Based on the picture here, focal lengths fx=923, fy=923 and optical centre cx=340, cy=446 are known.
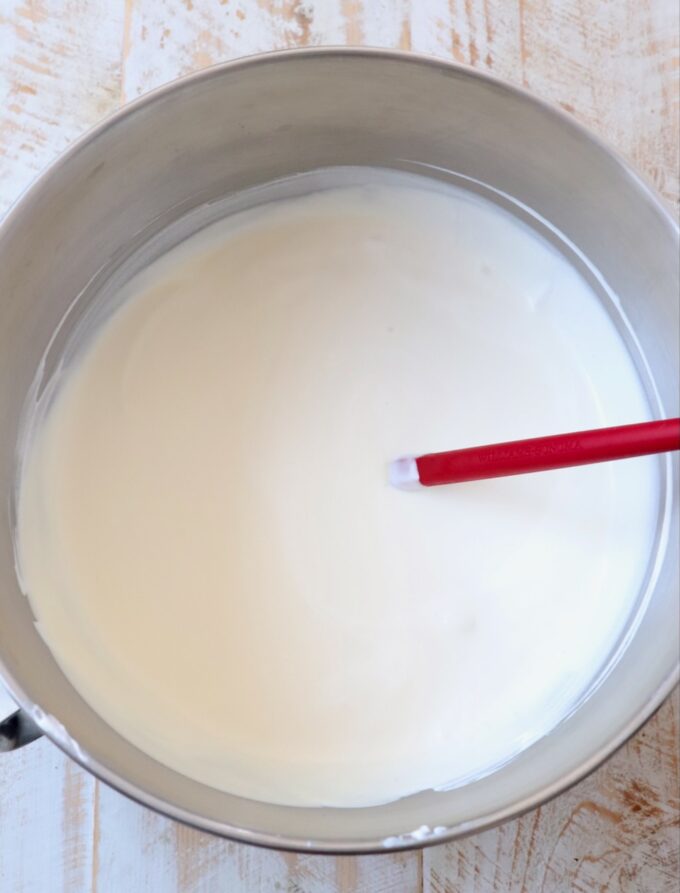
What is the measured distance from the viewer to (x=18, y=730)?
0.62 m

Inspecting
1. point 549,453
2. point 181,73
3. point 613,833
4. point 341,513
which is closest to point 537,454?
point 549,453

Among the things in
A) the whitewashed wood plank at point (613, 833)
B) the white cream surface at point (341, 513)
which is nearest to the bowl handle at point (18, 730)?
the white cream surface at point (341, 513)

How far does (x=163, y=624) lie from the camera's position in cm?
73

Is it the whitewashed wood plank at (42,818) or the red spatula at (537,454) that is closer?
the red spatula at (537,454)

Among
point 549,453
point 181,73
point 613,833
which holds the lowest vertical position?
point 613,833

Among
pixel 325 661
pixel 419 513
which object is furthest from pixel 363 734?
pixel 419 513

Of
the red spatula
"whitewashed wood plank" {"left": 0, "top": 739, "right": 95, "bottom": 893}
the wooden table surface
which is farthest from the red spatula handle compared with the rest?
"whitewashed wood plank" {"left": 0, "top": 739, "right": 95, "bottom": 893}

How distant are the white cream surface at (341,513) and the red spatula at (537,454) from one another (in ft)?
0.10

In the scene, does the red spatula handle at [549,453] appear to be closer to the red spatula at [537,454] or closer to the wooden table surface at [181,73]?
the red spatula at [537,454]

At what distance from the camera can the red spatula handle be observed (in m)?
0.56

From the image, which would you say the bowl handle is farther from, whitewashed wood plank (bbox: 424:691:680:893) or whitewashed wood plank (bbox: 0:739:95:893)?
whitewashed wood plank (bbox: 424:691:680:893)

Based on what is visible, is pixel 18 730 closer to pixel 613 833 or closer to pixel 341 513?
pixel 341 513

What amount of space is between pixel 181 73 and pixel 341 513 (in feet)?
1.26

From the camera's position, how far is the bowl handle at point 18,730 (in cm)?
61
